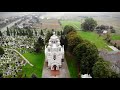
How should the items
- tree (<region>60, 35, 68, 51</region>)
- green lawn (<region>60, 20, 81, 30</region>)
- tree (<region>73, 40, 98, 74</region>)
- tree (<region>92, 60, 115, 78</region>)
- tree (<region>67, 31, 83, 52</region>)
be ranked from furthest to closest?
tree (<region>60, 35, 68, 51</region>)
tree (<region>67, 31, 83, 52</region>)
green lawn (<region>60, 20, 81, 30</region>)
tree (<region>73, 40, 98, 74</region>)
tree (<region>92, 60, 115, 78</region>)

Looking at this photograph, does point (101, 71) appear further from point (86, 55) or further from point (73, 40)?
point (73, 40)

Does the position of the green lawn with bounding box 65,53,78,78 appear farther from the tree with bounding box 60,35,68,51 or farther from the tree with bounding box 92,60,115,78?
the tree with bounding box 92,60,115,78

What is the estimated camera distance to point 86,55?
1229 centimetres

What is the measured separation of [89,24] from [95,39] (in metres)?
0.70

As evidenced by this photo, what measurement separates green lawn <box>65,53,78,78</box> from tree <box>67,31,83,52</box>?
0.37 m

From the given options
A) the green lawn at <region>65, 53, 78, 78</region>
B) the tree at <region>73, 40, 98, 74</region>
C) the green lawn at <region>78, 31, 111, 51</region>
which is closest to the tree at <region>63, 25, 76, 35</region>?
the green lawn at <region>78, 31, 111, 51</region>

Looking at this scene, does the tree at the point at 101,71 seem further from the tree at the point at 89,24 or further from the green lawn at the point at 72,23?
the green lawn at the point at 72,23

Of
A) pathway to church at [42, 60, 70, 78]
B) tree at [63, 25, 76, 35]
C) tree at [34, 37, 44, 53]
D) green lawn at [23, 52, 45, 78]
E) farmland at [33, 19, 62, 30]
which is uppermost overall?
farmland at [33, 19, 62, 30]

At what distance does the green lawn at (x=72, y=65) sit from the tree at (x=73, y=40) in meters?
0.37

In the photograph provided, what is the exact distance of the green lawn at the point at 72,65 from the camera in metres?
11.9

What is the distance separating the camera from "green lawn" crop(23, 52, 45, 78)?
470 inches

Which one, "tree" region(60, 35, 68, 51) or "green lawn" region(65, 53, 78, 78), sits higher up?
"tree" region(60, 35, 68, 51)
